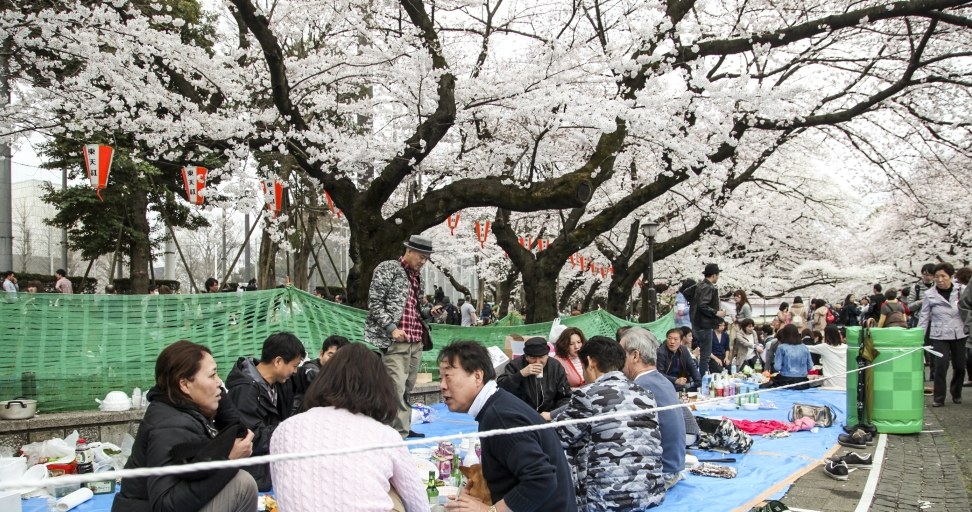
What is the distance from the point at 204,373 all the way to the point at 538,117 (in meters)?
7.57

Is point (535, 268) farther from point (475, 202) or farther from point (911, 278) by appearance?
point (911, 278)

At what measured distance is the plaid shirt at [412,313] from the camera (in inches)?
258

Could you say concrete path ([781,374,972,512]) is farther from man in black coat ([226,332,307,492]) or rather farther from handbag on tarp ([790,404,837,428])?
man in black coat ([226,332,307,492])

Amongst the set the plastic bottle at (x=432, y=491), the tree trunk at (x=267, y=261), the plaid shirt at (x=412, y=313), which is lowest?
the plastic bottle at (x=432, y=491)

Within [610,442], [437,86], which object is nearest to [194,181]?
[437,86]

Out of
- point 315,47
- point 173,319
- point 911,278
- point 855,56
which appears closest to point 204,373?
point 173,319

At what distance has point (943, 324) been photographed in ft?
28.5

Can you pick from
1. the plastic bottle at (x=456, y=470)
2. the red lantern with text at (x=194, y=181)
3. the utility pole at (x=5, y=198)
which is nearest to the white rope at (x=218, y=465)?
the plastic bottle at (x=456, y=470)

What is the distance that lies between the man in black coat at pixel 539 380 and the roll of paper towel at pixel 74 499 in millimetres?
3338

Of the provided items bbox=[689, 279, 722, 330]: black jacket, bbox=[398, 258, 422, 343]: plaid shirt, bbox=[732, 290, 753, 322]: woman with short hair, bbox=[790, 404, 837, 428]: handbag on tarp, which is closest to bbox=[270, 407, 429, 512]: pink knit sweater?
bbox=[398, 258, 422, 343]: plaid shirt

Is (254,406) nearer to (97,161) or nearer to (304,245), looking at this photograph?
(97,161)

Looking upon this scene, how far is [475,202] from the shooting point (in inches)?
375

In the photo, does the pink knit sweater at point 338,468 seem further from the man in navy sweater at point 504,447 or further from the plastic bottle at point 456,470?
the plastic bottle at point 456,470

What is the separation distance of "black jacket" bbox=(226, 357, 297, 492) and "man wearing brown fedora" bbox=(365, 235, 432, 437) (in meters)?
1.63
